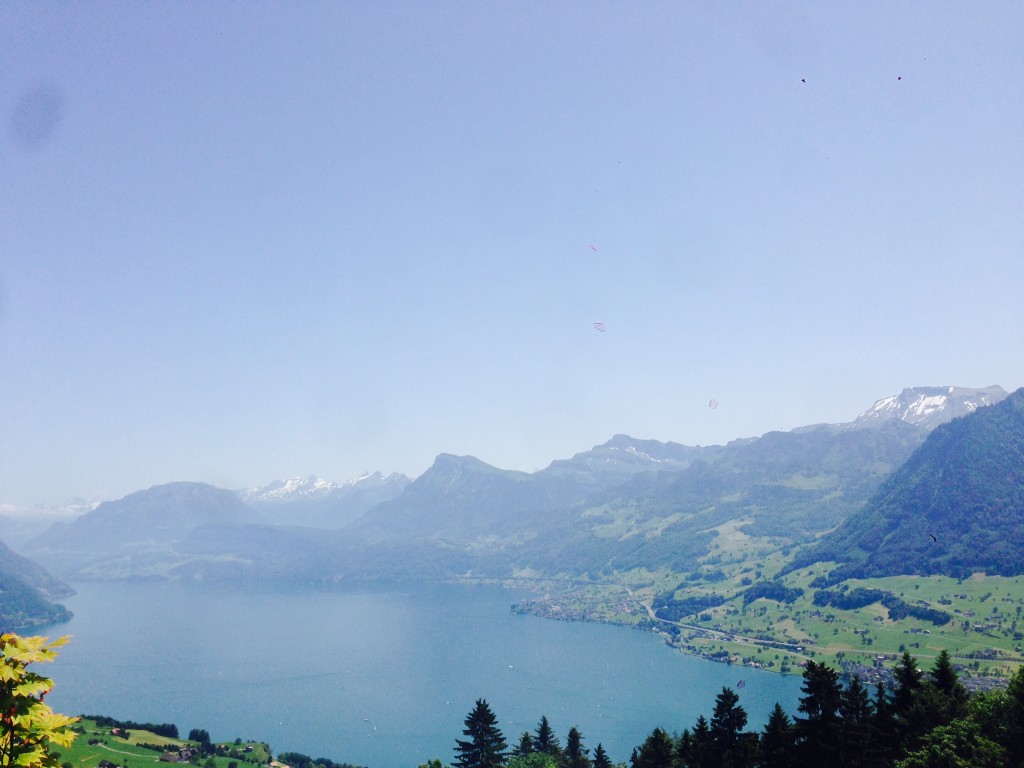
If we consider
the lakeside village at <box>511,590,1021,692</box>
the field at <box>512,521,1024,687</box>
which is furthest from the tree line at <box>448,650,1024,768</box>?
the field at <box>512,521,1024,687</box>

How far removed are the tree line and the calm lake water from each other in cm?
6603

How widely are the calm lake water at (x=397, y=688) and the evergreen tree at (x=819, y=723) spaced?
70158 millimetres

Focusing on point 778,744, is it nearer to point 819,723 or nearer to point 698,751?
point 819,723

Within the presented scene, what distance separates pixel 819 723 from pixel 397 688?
395ft

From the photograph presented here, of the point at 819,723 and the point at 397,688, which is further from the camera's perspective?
the point at 397,688

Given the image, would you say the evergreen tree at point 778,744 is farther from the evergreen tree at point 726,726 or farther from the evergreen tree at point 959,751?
the evergreen tree at point 959,751

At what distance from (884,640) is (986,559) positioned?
203 ft

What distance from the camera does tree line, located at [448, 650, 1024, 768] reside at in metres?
23.7

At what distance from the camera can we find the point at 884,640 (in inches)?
5940

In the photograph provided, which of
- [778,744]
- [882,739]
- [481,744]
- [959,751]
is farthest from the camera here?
[481,744]

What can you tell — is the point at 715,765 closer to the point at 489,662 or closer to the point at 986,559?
the point at 489,662

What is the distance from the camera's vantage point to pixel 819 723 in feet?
95.3

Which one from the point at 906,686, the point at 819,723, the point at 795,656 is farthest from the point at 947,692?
the point at 795,656

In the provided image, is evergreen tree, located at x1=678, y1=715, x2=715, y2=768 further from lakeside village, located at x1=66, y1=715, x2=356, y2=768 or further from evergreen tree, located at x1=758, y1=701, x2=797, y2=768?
lakeside village, located at x1=66, y1=715, x2=356, y2=768
